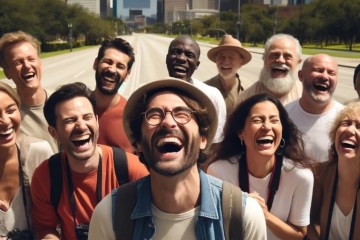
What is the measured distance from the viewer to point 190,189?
243 centimetres

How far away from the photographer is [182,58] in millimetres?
5523

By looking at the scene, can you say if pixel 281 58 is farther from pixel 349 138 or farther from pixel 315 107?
pixel 349 138

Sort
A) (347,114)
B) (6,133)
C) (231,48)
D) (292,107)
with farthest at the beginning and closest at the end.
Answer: (231,48)
(292,107)
(347,114)
(6,133)

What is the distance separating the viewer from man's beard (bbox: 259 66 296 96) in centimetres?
539

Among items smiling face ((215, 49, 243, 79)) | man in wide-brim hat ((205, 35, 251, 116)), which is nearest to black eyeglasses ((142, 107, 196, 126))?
man in wide-brim hat ((205, 35, 251, 116))

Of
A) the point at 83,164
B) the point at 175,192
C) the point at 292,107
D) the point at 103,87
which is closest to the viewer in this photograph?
the point at 175,192

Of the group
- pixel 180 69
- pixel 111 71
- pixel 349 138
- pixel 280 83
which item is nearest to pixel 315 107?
pixel 280 83

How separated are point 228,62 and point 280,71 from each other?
0.95 metres

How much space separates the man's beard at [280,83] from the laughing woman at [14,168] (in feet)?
9.67

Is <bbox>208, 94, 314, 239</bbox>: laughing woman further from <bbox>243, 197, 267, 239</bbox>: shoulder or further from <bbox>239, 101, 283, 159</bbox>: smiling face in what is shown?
<bbox>243, 197, 267, 239</bbox>: shoulder

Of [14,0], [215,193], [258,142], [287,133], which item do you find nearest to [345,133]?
[287,133]

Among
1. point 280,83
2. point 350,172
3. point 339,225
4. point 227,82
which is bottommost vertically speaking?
point 339,225

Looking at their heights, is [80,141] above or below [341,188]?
above

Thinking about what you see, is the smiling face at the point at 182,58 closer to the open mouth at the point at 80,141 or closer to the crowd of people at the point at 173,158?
the crowd of people at the point at 173,158
